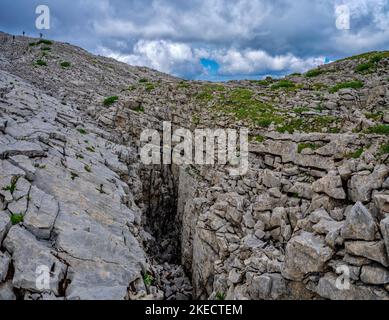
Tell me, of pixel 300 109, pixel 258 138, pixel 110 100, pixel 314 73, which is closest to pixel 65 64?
pixel 110 100

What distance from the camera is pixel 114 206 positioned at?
16.6m

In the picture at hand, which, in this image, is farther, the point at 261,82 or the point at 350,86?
the point at 261,82

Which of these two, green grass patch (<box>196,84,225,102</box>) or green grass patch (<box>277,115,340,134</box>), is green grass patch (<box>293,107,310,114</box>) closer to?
green grass patch (<box>277,115,340,134</box>)

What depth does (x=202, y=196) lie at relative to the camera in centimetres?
2455

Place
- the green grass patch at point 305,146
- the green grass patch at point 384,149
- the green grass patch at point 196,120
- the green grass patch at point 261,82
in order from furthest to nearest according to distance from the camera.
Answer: the green grass patch at point 261,82 → the green grass patch at point 196,120 → the green grass patch at point 305,146 → the green grass patch at point 384,149

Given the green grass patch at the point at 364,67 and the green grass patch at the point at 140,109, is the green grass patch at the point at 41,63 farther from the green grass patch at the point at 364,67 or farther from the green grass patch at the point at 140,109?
the green grass patch at the point at 364,67

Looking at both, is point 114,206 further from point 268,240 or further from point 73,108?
point 73,108

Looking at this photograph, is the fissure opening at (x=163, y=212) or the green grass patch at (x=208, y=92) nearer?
the fissure opening at (x=163, y=212)

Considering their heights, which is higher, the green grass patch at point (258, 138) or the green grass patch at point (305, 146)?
the green grass patch at point (258, 138)

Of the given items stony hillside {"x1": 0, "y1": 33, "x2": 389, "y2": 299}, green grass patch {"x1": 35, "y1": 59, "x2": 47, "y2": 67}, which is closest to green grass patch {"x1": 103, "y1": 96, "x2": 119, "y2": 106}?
stony hillside {"x1": 0, "y1": 33, "x2": 389, "y2": 299}

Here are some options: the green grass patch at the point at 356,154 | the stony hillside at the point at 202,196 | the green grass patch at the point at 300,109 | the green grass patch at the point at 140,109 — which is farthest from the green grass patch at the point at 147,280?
the green grass patch at the point at 140,109

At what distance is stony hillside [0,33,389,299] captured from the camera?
10625mm

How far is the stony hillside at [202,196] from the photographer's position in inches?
418

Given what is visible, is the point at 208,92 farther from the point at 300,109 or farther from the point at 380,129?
the point at 380,129
